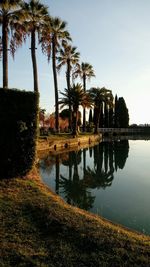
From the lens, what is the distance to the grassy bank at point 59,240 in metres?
5.77

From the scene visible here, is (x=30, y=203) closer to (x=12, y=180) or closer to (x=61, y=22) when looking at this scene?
(x=12, y=180)

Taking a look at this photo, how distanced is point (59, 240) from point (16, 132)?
219 inches

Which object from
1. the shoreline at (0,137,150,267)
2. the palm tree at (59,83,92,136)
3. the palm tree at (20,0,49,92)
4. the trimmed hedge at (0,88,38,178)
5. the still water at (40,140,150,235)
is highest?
the palm tree at (20,0,49,92)

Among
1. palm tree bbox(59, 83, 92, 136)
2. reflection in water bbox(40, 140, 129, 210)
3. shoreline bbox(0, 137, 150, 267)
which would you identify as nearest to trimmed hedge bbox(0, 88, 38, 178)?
reflection in water bbox(40, 140, 129, 210)

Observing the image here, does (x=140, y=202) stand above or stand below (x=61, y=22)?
below

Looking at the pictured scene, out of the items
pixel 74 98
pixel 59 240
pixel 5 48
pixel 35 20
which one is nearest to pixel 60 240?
pixel 59 240

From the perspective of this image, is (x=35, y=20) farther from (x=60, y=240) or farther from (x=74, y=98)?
(x=60, y=240)

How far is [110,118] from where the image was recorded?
88.1 m

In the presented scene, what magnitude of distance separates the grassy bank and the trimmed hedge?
235 cm

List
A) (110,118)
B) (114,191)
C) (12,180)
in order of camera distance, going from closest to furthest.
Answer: (12,180)
(114,191)
(110,118)

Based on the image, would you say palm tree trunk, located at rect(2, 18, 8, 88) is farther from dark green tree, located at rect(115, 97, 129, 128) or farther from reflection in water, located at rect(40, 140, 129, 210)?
dark green tree, located at rect(115, 97, 129, 128)

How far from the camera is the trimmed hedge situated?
11.2 meters

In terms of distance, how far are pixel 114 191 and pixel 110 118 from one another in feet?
246

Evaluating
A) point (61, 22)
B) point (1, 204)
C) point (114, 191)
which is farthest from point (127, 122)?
point (1, 204)
